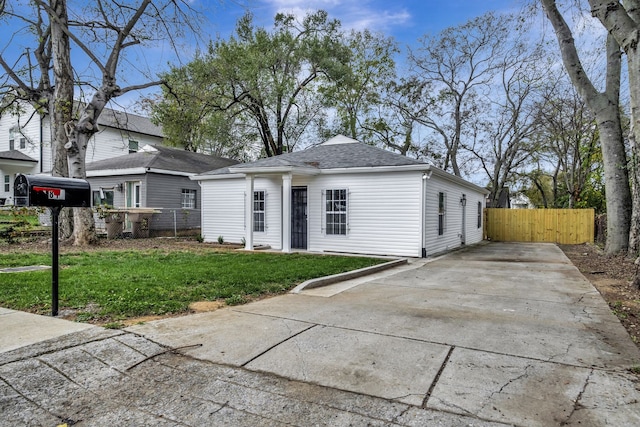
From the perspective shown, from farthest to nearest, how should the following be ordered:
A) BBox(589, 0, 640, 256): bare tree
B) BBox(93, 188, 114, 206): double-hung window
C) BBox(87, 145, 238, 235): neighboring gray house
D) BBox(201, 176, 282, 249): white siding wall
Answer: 1. BBox(93, 188, 114, 206): double-hung window
2. BBox(87, 145, 238, 235): neighboring gray house
3. BBox(201, 176, 282, 249): white siding wall
4. BBox(589, 0, 640, 256): bare tree

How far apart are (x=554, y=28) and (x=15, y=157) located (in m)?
28.9

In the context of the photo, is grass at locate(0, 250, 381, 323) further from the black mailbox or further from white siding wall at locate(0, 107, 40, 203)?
white siding wall at locate(0, 107, 40, 203)

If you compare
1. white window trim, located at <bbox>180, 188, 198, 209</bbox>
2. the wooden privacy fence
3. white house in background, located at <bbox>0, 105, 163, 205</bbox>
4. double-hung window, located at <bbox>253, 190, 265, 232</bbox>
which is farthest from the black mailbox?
white house in background, located at <bbox>0, 105, 163, 205</bbox>

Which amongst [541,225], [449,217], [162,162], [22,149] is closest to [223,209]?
[162,162]

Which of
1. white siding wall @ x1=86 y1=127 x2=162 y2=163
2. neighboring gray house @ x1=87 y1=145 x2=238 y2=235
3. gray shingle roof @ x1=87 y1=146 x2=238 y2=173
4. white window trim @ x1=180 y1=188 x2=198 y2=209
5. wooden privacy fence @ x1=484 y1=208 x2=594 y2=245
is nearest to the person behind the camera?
neighboring gray house @ x1=87 y1=145 x2=238 y2=235

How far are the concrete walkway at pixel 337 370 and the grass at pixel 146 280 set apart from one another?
2.72 ft

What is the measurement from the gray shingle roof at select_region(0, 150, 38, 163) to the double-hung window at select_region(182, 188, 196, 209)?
13442mm

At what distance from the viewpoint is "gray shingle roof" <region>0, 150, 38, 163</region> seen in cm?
2367

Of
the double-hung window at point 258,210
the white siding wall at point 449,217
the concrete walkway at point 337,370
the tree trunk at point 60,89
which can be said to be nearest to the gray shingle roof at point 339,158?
the double-hung window at point 258,210

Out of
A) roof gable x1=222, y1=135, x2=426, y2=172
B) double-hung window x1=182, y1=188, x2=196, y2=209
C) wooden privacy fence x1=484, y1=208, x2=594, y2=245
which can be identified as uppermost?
roof gable x1=222, y1=135, x2=426, y2=172

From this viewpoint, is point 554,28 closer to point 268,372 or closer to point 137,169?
point 268,372

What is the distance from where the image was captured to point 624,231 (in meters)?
10.8

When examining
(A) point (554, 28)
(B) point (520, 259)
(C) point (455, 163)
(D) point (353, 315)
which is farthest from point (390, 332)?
(C) point (455, 163)

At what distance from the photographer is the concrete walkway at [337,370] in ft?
8.15
